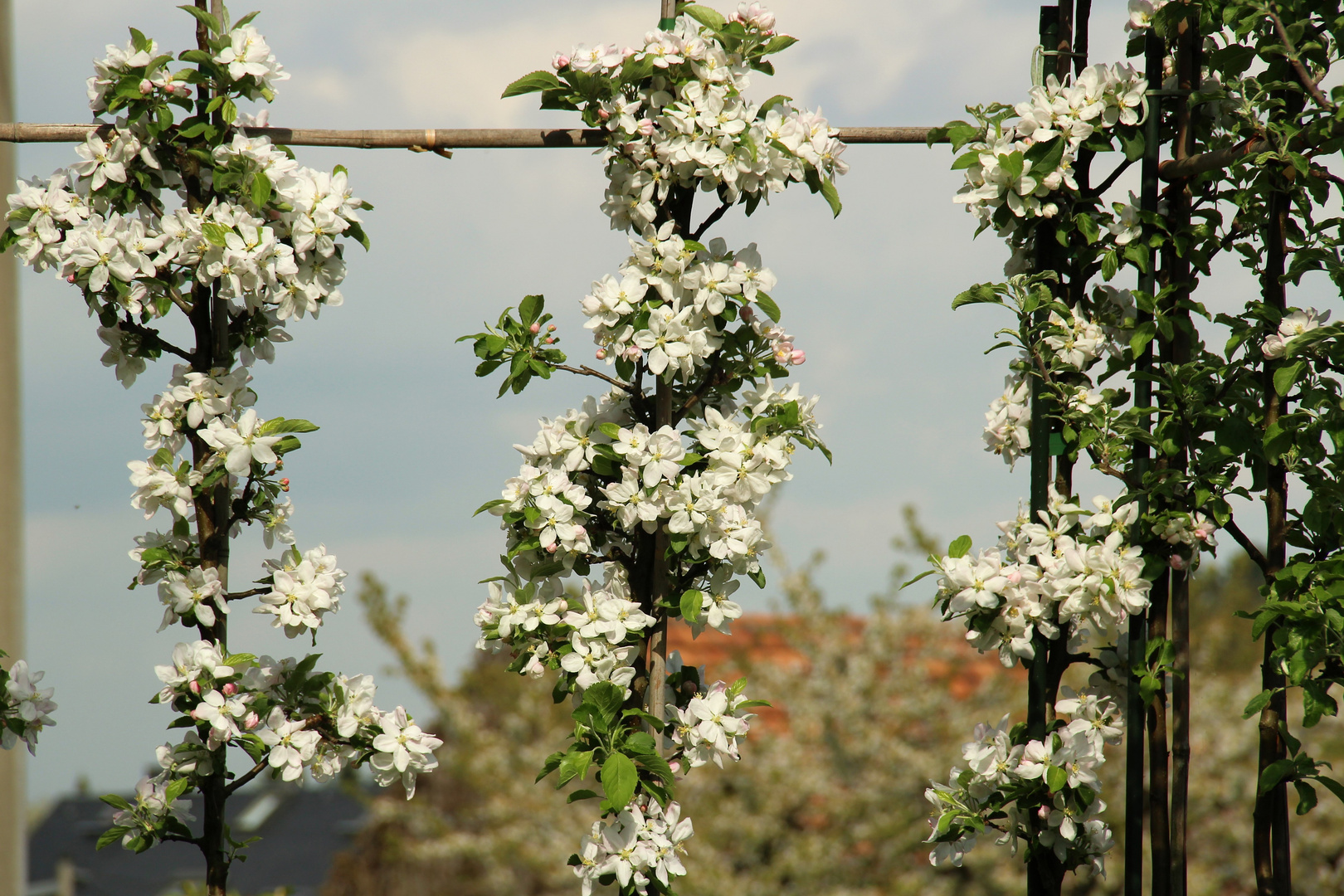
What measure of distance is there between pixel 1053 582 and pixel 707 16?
1144 mm

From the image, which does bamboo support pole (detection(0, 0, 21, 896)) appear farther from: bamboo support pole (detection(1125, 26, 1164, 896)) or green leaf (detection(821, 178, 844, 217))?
bamboo support pole (detection(1125, 26, 1164, 896))

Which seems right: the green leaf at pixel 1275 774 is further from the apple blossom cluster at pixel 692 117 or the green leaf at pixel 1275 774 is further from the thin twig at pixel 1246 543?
the apple blossom cluster at pixel 692 117

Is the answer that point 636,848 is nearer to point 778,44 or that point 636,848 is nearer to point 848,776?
point 778,44

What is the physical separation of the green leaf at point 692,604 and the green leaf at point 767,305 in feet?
1.63

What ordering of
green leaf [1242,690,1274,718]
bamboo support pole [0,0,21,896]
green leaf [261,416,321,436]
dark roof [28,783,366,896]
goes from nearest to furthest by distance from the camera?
green leaf [1242,690,1274,718] → green leaf [261,416,321,436] → bamboo support pole [0,0,21,896] → dark roof [28,783,366,896]

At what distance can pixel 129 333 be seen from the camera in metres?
1.90

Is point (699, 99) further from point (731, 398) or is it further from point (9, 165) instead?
point (9, 165)

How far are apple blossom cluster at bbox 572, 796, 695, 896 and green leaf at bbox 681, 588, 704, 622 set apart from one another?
30 cm

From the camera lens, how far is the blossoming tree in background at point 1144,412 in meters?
1.71

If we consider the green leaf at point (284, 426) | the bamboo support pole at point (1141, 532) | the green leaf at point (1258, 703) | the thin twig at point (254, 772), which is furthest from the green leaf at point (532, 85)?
the green leaf at point (1258, 703)

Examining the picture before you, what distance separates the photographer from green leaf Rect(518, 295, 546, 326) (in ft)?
6.02

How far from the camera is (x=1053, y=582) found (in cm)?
182

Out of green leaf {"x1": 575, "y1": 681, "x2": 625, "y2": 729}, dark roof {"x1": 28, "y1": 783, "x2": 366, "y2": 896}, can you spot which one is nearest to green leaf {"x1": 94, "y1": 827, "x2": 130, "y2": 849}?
green leaf {"x1": 575, "y1": 681, "x2": 625, "y2": 729}

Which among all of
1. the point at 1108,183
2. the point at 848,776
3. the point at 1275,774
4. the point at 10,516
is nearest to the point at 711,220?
the point at 1108,183
